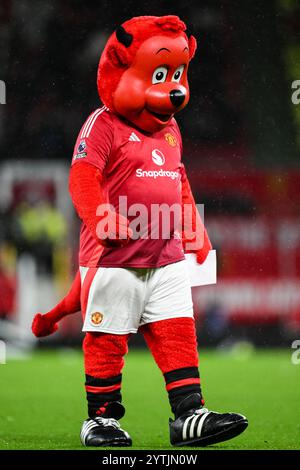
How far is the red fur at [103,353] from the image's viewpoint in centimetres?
296

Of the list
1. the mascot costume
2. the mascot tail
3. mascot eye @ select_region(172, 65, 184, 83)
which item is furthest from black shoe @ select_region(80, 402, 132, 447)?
mascot eye @ select_region(172, 65, 184, 83)

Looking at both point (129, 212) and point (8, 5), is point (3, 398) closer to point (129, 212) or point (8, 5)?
point (129, 212)

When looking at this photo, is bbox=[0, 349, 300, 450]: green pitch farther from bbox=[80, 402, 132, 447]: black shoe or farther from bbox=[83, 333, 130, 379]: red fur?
bbox=[83, 333, 130, 379]: red fur

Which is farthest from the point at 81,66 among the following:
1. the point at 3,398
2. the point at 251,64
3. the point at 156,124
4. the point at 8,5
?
the point at 156,124

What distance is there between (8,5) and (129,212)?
4.80 meters

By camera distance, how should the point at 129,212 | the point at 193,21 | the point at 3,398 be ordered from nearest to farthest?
1. the point at 129,212
2. the point at 3,398
3. the point at 193,21

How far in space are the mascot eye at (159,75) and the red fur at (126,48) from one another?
0.25 ft

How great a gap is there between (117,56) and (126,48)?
4 centimetres

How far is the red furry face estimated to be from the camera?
296cm

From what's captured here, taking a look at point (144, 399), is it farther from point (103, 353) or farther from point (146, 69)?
A: point (146, 69)

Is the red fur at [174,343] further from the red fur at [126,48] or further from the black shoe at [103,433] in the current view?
the red fur at [126,48]

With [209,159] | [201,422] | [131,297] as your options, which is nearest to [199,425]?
[201,422]

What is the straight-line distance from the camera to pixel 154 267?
300cm

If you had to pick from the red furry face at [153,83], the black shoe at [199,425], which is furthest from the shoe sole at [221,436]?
the red furry face at [153,83]
